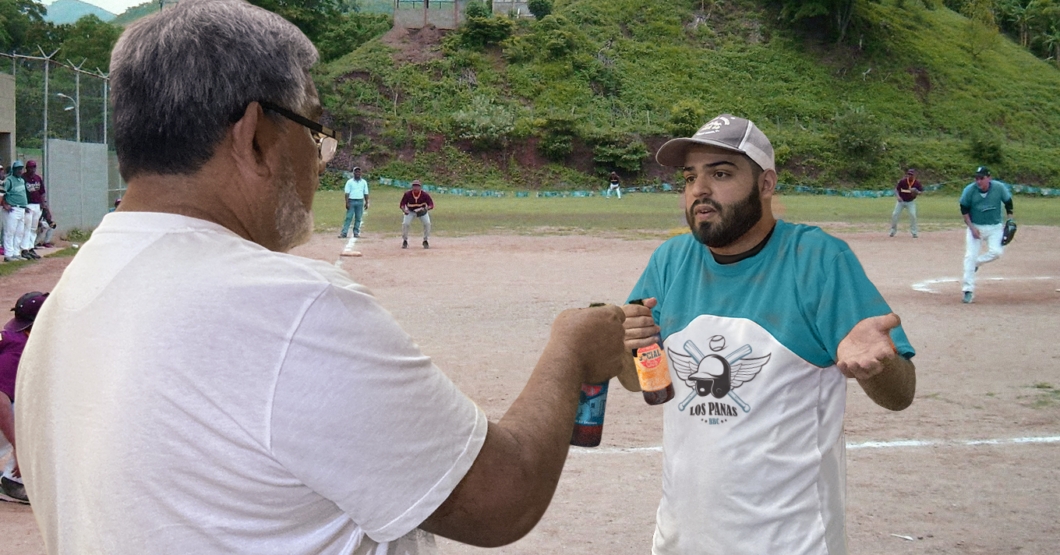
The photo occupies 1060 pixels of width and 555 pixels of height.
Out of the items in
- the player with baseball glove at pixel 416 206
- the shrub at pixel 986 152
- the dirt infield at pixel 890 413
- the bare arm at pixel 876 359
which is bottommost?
the dirt infield at pixel 890 413

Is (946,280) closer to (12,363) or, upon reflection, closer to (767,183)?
(767,183)

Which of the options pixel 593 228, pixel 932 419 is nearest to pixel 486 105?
pixel 593 228

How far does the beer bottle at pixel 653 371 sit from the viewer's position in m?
3.29

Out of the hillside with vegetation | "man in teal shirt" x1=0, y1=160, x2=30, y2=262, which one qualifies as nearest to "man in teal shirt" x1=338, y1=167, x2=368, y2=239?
"man in teal shirt" x1=0, y1=160, x2=30, y2=262

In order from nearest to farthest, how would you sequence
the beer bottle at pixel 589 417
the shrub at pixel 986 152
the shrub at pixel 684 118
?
the beer bottle at pixel 589 417 < the shrub at pixel 986 152 < the shrub at pixel 684 118

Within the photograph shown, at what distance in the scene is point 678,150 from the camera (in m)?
3.96

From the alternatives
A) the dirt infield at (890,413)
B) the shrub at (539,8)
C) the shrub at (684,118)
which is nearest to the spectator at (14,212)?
the dirt infield at (890,413)

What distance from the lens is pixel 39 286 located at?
16.9m

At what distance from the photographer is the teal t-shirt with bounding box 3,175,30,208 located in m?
20.0

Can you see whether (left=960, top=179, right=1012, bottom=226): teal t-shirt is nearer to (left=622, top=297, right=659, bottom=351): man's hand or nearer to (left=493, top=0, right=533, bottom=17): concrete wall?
(left=622, top=297, right=659, bottom=351): man's hand

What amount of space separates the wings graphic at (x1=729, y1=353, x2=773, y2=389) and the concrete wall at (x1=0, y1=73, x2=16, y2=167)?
80.8 feet

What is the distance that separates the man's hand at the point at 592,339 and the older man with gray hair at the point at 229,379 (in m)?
0.31

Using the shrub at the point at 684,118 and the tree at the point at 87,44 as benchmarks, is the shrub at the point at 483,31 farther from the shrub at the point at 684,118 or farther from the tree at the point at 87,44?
the tree at the point at 87,44

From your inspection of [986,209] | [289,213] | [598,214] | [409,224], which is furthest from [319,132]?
[598,214]
